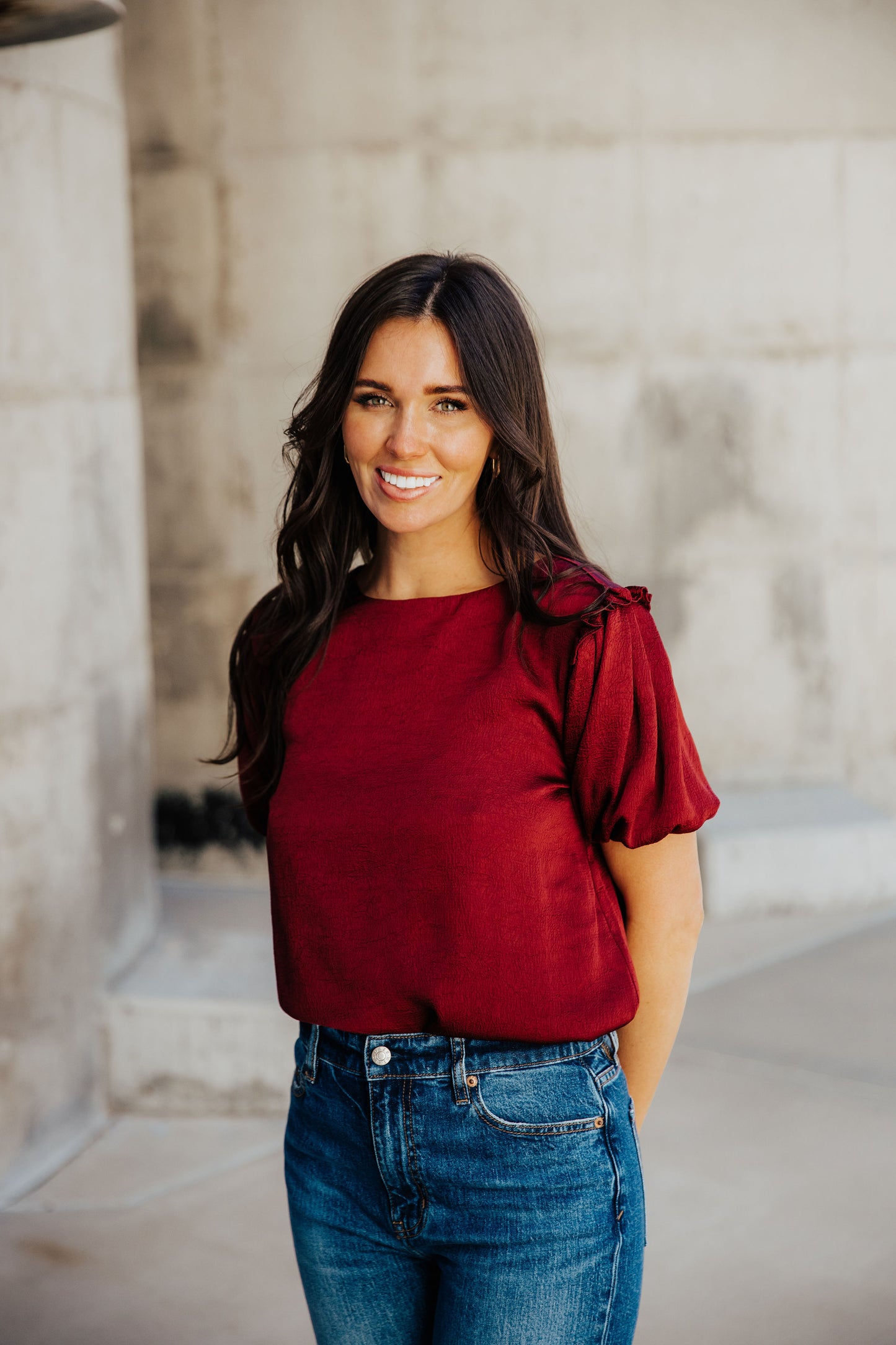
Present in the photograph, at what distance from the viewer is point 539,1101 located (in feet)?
5.44

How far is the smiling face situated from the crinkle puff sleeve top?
185 millimetres

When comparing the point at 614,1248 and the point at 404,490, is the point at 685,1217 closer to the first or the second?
the point at 614,1248

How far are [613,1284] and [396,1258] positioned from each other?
0.86 feet

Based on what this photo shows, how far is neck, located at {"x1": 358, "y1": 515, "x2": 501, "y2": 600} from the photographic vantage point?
1.91 metres

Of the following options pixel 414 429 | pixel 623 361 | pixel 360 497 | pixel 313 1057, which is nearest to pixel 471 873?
pixel 313 1057

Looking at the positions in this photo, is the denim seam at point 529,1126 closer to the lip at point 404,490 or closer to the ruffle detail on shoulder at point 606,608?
the ruffle detail on shoulder at point 606,608

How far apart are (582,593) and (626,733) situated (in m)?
0.19

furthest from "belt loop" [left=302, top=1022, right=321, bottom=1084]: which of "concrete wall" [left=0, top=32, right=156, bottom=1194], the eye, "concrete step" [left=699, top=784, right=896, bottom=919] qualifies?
"concrete step" [left=699, top=784, right=896, bottom=919]

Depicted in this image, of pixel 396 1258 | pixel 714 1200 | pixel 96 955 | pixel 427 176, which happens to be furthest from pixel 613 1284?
pixel 427 176

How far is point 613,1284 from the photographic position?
166 centimetres

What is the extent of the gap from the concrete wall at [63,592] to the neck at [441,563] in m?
1.99

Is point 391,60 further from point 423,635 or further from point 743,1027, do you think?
point 423,635

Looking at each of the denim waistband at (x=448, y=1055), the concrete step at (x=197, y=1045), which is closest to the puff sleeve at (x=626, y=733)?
the denim waistband at (x=448, y=1055)

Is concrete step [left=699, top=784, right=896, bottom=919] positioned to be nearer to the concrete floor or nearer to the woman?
the concrete floor
